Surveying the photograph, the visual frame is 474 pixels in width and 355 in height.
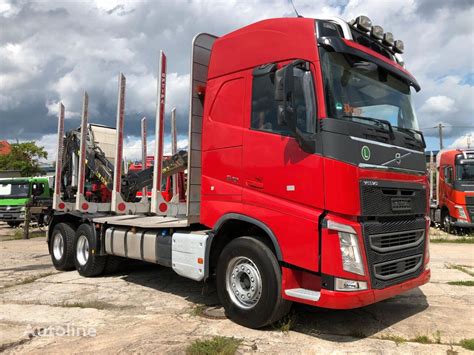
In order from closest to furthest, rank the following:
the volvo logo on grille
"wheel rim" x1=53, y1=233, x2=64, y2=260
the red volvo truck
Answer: the red volvo truck, the volvo logo on grille, "wheel rim" x1=53, y1=233, x2=64, y2=260

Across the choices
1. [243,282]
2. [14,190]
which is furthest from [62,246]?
[14,190]

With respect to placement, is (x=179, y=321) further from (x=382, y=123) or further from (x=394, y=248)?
(x=382, y=123)

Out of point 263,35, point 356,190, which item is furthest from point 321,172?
point 263,35

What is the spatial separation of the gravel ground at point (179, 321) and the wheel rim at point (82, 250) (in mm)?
500

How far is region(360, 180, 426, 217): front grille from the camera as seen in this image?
4.30 meters

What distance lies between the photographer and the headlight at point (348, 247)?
13.6 feet

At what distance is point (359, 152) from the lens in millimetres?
4289

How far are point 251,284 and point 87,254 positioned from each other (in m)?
4.38

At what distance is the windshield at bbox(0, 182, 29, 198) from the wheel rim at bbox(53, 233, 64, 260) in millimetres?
14383

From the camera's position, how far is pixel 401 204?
15.5 feet

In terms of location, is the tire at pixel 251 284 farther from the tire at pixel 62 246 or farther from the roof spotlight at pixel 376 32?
the tire at pixel 62 246

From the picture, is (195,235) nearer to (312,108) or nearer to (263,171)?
(263,171)

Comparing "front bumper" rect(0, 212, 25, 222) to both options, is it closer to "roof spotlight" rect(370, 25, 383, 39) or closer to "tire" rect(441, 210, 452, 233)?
"tire" rect(441, 210, 452, 233)

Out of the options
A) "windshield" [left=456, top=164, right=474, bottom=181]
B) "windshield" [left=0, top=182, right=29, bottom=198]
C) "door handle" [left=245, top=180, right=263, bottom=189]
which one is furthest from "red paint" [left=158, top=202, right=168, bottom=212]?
"windshield" [left=0, top=182, right=29, bottom=198]
